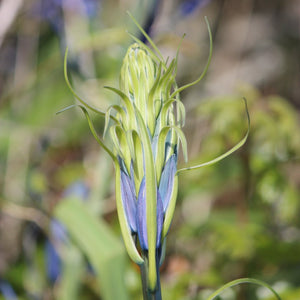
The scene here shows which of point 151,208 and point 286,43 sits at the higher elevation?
point 151,208

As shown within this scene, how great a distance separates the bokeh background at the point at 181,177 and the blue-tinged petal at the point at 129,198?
260 millimetres

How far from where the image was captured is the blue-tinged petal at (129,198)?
0.36 metres

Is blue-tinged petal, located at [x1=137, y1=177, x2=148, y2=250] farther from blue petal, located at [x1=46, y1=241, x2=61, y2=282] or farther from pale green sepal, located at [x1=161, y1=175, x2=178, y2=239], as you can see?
blue petal, located at [x1=46, y1=241, x2=61, y2=282]

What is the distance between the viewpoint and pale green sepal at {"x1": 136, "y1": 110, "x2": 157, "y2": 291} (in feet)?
1.06

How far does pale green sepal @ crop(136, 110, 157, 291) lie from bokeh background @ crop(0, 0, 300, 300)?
0.86 ft

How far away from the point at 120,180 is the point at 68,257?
0.59 metres

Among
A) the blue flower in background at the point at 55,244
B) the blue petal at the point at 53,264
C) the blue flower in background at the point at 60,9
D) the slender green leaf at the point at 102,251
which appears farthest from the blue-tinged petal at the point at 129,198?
the blue flower in background at the point at 60,9

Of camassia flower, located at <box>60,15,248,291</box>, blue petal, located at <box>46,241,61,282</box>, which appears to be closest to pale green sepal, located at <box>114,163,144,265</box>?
camassia flower, located at <box>60,15,248,291</box>

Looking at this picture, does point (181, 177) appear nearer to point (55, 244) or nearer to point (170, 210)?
point (55, 244)

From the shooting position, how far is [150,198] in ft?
1.09

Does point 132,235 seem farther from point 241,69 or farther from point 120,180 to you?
point 241,69

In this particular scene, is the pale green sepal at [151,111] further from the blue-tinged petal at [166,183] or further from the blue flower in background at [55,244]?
the blue flower in background at [55,244]

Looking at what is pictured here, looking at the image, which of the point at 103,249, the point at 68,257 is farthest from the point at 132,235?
the point at 68,257

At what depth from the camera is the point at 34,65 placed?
199 centimetres
